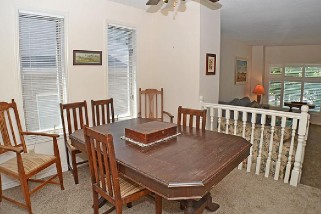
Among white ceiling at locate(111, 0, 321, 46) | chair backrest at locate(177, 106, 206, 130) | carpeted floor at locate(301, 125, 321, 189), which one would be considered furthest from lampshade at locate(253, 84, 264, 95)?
chair backrest at locate(177, 106, 206, 130)

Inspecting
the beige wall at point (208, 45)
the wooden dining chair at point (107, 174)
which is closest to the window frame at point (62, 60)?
the wooden dining chair at point (107, 174)

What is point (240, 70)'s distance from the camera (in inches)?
264

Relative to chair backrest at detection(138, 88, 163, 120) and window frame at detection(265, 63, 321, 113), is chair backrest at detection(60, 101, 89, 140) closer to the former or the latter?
chair backrest at detection(138, 88, 163, 120)

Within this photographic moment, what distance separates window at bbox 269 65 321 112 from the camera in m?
6.72

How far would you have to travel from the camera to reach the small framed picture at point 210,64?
368cm

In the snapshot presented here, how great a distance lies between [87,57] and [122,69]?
0.72 meters

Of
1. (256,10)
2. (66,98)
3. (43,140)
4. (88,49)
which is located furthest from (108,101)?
(256,10)

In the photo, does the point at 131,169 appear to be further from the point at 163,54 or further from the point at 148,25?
the point at 148,25

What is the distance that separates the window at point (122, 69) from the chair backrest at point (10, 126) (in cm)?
139

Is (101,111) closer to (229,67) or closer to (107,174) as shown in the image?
(107,174)

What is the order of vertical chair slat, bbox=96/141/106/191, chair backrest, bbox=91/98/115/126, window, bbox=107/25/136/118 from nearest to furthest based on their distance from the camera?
vertical chair slat, bbox=96/141/106/191
chair backrest, bbox=91/98/115/126
window, bbox=107/25/136/118

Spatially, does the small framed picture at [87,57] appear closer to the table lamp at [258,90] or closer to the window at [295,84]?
the table lamp at [258,90]

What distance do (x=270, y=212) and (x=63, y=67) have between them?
120 inches

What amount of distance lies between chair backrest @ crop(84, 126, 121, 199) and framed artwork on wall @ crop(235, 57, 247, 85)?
5.56 metres
